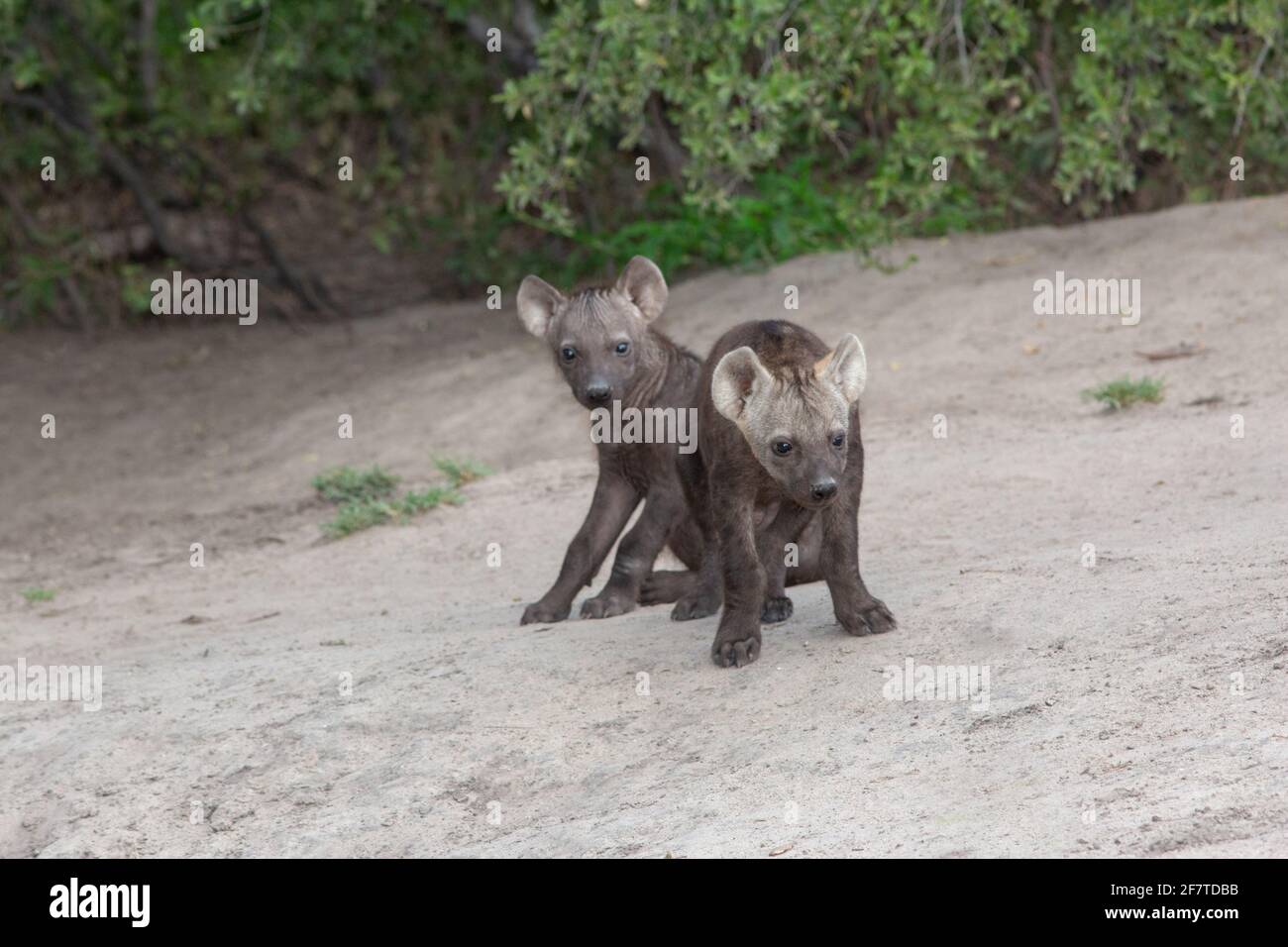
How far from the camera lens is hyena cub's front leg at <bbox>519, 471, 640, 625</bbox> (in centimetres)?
640

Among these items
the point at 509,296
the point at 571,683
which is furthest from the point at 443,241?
the point at 571,683

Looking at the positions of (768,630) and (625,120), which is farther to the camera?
(625,120)

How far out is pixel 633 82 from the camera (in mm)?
9766

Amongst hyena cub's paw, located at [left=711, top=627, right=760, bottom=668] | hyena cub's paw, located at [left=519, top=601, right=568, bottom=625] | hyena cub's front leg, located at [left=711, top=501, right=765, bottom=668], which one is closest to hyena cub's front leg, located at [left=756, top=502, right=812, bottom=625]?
hyena cub's front leg, located at [left=711, top=501, right=765, bottom=668]

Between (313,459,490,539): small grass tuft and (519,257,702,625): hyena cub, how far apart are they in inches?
93.2

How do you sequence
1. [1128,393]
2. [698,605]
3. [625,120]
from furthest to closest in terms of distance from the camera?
[625,120] → [1128,393] → [698,605]

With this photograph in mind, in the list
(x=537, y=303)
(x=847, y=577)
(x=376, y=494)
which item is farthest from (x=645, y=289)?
(x=376, y=494)

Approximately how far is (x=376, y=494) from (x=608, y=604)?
3174 mm

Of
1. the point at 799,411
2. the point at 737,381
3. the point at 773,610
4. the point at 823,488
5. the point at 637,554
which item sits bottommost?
the point at 773,610

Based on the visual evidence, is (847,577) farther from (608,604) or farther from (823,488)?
(608,604)

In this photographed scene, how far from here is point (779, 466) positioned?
512 cm

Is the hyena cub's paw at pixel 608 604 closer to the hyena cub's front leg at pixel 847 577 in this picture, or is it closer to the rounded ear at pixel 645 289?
the rounded ear at pixel 645 289

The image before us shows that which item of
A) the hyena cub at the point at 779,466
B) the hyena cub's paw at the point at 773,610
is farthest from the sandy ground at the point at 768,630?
the hyena cub at the point at 779,466

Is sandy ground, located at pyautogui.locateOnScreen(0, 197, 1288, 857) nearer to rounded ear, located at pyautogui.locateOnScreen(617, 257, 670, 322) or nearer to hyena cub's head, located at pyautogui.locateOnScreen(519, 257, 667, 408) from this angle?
hyena cub's head, located at pyautogui.locateOnScreen(519, 257, 667, 408)
